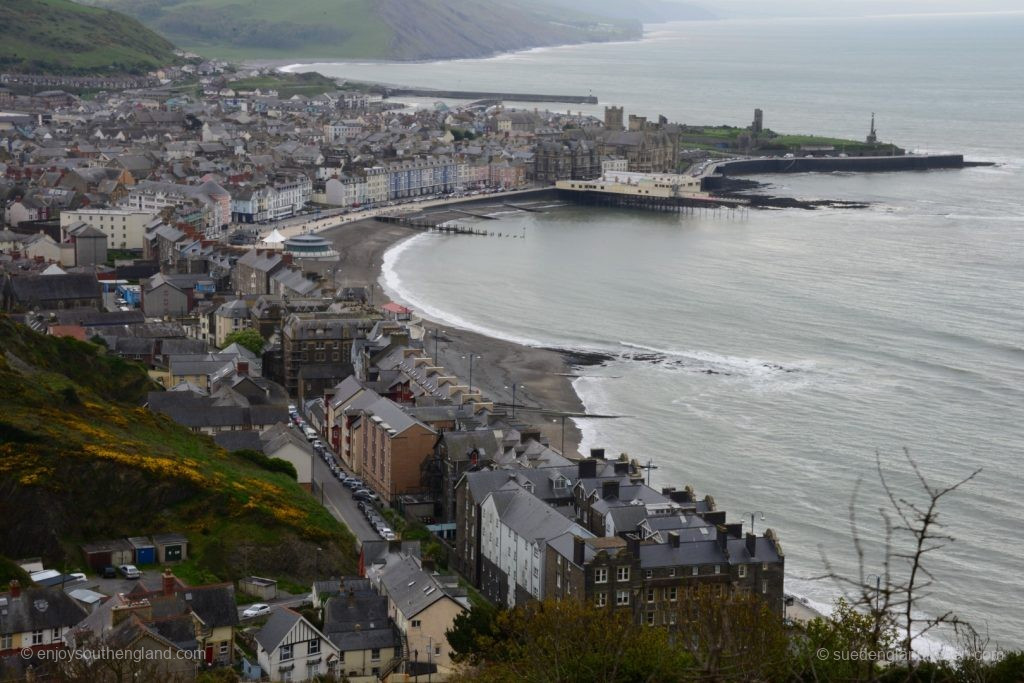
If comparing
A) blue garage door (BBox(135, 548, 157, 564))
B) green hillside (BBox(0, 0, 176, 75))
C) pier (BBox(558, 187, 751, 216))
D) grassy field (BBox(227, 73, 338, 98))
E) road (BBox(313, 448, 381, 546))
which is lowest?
road (BBox(313, 448, 381, 546))

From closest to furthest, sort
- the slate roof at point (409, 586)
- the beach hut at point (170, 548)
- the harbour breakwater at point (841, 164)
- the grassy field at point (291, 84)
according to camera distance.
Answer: the slate roof at point (409, 586) → the beach hut at point (170, 548) → the harbour breakwater at point (841, 164) → the grassy field at point (291, 84)

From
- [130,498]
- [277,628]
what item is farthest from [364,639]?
[130,498]

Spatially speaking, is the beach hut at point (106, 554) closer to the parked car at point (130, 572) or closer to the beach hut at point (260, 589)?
the parked car at point (130, 572)

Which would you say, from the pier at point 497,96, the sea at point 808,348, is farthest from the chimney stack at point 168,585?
the pier at point 497,96

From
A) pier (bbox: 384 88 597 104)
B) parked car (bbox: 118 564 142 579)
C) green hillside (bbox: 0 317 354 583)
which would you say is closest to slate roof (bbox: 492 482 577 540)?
green hillside (bbox: 0 317 354 583)

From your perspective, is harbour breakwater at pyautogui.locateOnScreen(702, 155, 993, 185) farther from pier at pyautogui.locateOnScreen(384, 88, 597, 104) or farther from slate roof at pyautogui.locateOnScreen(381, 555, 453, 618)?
slate roof at pyautogui.locateOnScreen(381, 555, 453, 618)

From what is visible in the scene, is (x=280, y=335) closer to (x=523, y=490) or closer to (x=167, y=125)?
(x=523, y=490)

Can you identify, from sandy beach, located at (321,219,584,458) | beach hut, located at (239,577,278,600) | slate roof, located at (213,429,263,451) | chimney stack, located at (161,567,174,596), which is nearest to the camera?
chimney stack, located at (161,567,174,596)
